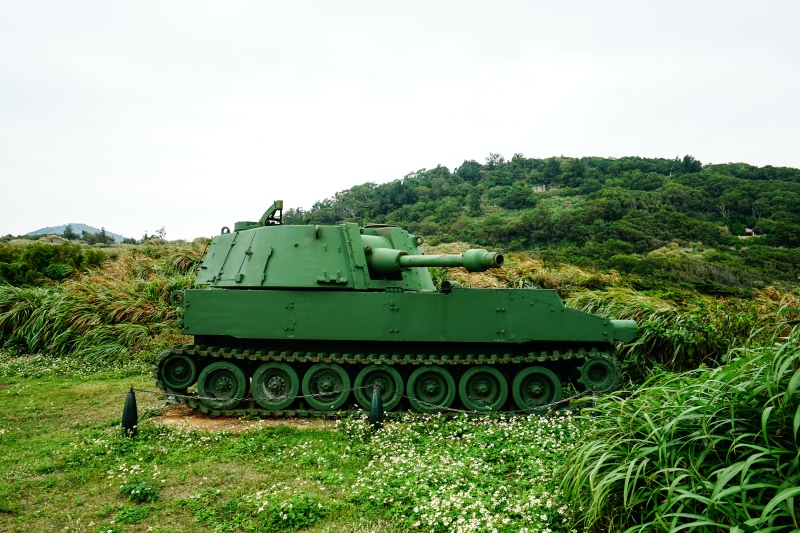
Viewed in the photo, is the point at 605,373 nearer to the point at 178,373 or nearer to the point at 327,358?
the point at 327,358

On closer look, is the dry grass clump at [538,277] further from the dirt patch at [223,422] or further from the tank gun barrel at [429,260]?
the dirt patch at [223,422]

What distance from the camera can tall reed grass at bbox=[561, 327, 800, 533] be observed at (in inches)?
128

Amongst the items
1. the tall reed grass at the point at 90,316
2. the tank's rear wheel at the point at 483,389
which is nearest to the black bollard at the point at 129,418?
the tank's rear wheel at the point at 483,389

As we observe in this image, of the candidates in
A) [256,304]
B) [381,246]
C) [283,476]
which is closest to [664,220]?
[381,246]

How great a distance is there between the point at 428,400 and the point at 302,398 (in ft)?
6.48

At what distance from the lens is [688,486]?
3.67 metres

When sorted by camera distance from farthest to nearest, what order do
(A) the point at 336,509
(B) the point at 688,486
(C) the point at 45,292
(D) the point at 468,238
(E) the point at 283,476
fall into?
(D) the point at 468,238 → (C) the point at 45,292 → (E) the point at 283,476 → (A) the point at 336,509 → (B) the point at 688,486

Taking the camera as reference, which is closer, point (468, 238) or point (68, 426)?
point (68, 426)

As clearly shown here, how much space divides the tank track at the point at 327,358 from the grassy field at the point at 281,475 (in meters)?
0.45

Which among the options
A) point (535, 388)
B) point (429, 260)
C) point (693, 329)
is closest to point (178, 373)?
point (429, 260)

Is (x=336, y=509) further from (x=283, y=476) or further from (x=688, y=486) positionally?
(x=688, y=486)

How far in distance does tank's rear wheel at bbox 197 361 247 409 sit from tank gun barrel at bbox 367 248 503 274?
274 cm

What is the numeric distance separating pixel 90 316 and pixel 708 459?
14.7 meters

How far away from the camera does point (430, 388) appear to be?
8.27m
